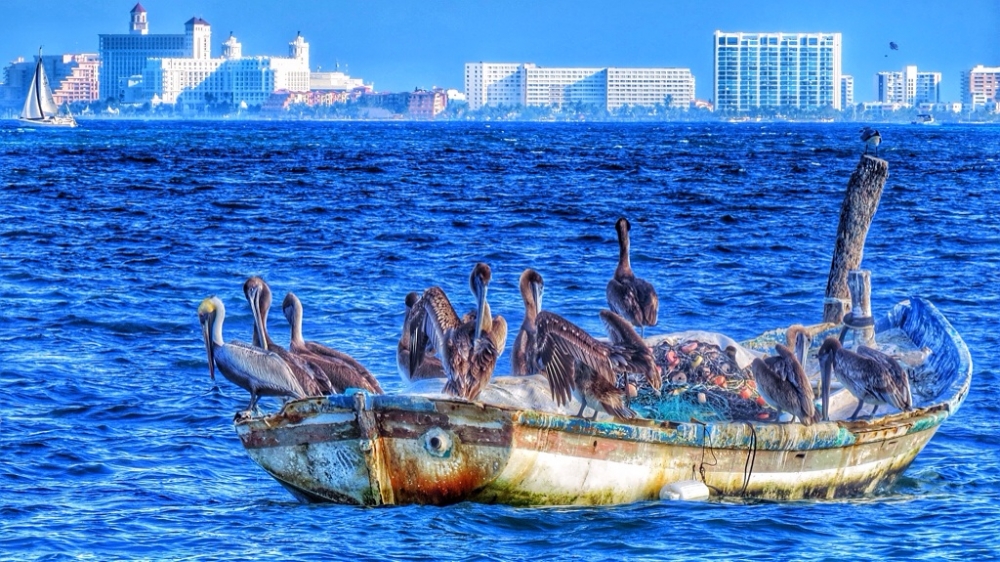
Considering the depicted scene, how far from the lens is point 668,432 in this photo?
38.1ft

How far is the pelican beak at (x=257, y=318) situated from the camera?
12.8 metres

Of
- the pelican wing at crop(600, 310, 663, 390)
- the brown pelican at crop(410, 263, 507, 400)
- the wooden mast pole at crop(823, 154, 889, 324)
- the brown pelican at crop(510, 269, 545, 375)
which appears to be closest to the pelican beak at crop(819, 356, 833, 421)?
the pelican wing at crop(600, 310, 663, 390)

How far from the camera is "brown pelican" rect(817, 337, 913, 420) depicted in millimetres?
12750

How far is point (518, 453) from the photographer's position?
11.1 meters

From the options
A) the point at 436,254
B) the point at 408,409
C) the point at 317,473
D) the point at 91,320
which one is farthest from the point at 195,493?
the point at 436,254

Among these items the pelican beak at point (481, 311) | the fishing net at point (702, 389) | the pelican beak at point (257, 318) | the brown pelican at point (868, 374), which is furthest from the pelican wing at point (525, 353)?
the brown pelican at point (868, 374)

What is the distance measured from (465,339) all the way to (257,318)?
1.80 meters

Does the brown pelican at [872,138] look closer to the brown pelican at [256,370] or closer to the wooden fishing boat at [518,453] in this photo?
the wooden fishing boat at [518,453]

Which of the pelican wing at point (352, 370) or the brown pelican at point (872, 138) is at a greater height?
the brown pelican at point (872, 138)

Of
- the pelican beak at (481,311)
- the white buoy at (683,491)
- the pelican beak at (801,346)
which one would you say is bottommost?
the white buoy at (683,491)

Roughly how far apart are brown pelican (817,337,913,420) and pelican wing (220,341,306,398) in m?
4.25

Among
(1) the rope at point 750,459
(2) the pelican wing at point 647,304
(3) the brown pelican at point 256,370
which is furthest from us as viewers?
(2) the pelican wing at point 647,304

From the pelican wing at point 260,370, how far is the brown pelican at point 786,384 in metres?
3.47

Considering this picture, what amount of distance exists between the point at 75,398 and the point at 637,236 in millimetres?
20357
